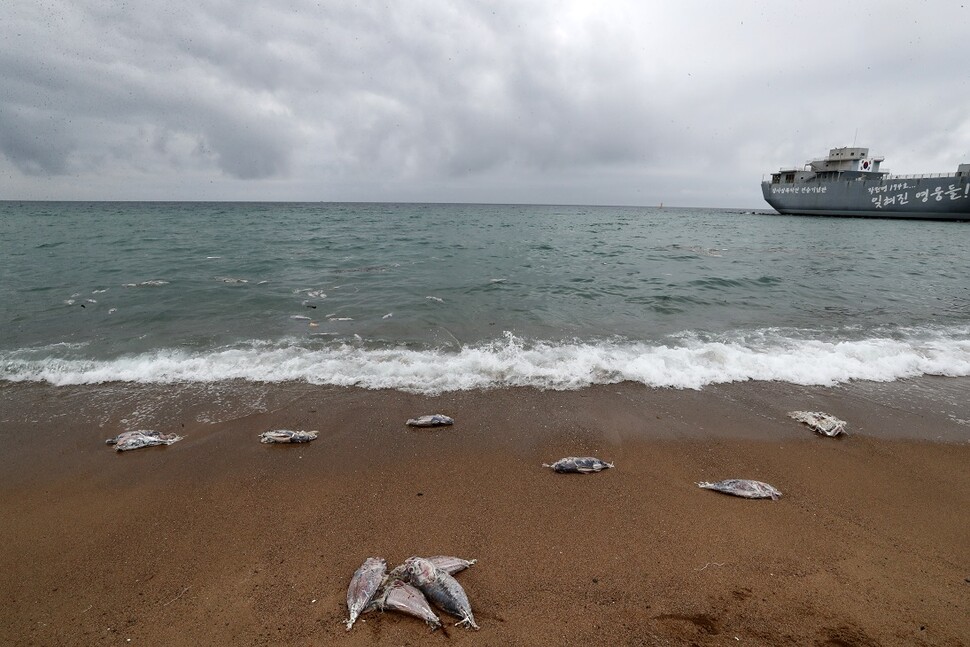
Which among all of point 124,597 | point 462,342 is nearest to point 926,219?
point 462,342

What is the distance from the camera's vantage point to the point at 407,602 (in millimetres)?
3232

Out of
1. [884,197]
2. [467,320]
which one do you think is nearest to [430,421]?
[467,320]

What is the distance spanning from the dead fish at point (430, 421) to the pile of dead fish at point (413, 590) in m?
2.47

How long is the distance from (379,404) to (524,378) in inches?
106

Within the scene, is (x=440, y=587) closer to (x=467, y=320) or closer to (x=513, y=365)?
(x=513, y=365)

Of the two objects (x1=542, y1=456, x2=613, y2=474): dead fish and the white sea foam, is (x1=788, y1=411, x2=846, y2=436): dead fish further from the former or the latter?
(x1=542, y1=456, x2=613, y2=474): dead fish

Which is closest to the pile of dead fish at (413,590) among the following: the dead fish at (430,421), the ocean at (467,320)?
the dead fish at (430,421)

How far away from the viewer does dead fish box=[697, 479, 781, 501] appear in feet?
15.2

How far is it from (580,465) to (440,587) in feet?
7.82

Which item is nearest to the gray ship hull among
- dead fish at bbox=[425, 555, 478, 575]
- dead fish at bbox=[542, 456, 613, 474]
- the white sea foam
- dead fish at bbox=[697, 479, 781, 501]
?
the white sea foam

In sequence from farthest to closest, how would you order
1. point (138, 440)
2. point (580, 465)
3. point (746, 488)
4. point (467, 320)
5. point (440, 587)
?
point (467, 320), point (138, 440), point (580, 465), point (746, 488), point (440, 587)

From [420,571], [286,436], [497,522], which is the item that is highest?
[286,436]

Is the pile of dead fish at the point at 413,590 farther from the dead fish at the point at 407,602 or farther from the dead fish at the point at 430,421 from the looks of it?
the dead fish at the point at 430,421

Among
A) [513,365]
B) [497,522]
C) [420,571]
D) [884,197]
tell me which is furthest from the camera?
[884,197]
